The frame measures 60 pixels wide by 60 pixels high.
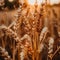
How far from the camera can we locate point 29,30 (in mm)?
1618

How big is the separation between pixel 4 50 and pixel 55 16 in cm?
53

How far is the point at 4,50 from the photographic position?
1.65 meters

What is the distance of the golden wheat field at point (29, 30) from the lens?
1.57 m

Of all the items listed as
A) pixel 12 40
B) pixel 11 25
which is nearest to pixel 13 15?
pixel 11 25

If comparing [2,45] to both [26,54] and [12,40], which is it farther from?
[26,54]

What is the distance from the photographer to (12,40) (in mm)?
1659

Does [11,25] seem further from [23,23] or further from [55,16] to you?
[55,16]

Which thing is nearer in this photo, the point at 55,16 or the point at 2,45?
the point at 55,16

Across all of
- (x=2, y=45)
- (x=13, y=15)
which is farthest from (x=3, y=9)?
(x=2, y=45)

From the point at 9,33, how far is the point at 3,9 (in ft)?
0.73

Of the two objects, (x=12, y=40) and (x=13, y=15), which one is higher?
(x=13, y=15)

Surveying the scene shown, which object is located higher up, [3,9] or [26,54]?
[3,9]

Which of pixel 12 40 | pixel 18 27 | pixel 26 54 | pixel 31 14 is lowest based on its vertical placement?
pixel 26 54

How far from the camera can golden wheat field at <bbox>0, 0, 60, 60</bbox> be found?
1.57m
